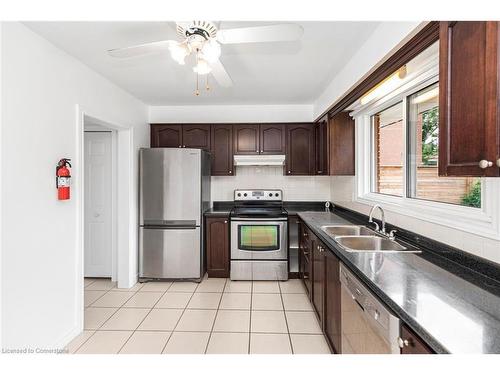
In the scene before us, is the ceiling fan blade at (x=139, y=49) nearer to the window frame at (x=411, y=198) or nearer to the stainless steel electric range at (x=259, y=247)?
the window frame at (x=411, y=198)

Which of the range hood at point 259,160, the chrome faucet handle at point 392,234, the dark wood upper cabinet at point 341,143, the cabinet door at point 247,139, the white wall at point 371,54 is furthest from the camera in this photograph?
the cabinet door at point 247,139

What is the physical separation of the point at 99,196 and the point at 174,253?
131 cm

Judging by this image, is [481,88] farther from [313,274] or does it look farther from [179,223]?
[179,223]

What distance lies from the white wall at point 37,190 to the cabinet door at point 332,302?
6.99ft

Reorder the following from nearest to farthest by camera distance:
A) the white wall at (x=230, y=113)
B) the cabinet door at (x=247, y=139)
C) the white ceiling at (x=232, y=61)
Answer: the white ceiling at (x=232, y=61) < the cabinet door at (x=247, y=139) < the white wall at (x=230, y=113)

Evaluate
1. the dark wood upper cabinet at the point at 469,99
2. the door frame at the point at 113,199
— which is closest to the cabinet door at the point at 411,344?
the dark wood upper cabinet at the point at 469,99

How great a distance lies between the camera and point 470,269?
1390mm

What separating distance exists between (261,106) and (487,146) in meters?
3.43

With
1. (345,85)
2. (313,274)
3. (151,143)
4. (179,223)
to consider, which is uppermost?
(345,85)

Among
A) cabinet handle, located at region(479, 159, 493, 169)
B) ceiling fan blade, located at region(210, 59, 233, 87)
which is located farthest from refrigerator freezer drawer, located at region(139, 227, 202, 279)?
cabinet handle, located at region(479, 159, 493, 169)

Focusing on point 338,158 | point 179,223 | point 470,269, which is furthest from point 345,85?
point 179,223

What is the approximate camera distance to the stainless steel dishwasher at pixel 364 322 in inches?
42.4

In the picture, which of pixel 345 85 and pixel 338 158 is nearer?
pixel 345 85

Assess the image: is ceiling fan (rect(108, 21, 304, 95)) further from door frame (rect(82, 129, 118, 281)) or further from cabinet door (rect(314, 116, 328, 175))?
door frame (rect(82, 129, 118, 281))
